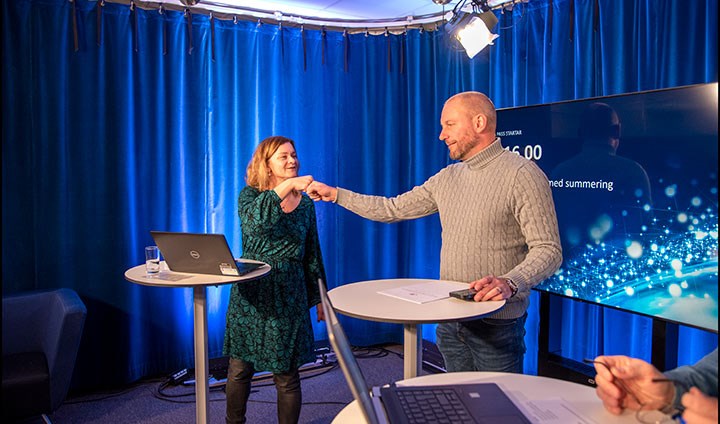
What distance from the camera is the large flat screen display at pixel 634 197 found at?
7.55 feet

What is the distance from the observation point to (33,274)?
331 cm

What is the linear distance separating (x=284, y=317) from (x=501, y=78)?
2.12 metres

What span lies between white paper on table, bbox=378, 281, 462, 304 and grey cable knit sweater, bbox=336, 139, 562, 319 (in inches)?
6.1

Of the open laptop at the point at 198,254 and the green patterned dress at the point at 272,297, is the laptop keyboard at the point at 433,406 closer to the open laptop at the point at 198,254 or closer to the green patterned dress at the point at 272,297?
the open laptop at the point at 198,254

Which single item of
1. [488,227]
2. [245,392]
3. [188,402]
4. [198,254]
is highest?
[488,227]

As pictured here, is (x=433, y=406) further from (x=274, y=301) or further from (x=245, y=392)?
(x=245, y=392)

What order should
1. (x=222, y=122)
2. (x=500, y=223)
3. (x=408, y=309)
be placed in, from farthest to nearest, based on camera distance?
(x=222, y=122)
(x=500, y=223)
(x=408, y=309)

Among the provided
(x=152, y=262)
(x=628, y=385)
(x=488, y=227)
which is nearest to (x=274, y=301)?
(x=152, y=262)

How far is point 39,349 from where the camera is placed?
310 centimetres

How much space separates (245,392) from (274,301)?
1.41 feet

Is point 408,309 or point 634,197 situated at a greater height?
point 634,197

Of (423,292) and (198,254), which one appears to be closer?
(423,292)

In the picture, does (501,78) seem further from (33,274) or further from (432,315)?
(33,274)

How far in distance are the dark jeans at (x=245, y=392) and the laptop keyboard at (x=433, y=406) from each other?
1571mm
